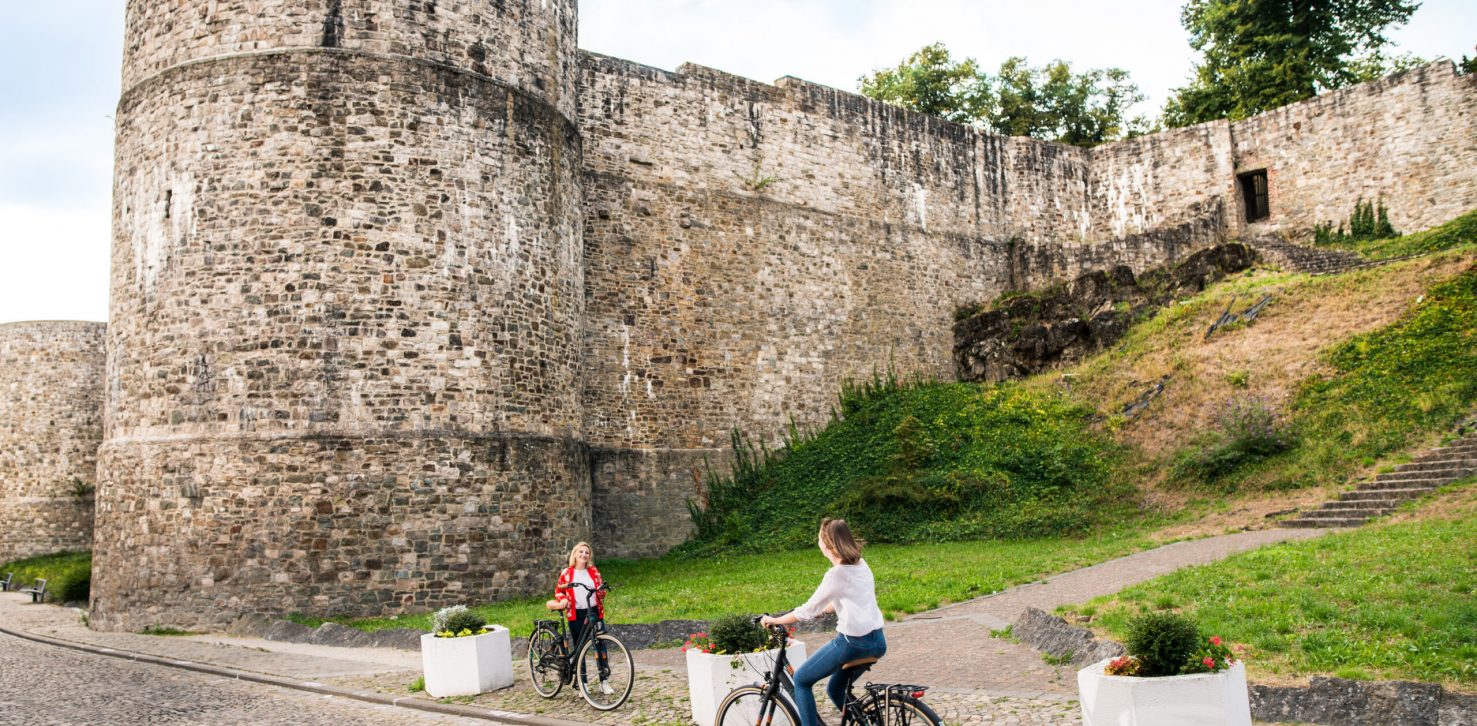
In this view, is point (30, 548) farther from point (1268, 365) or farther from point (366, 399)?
point (1268, 365)

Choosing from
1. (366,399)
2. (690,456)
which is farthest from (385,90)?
(690,456)

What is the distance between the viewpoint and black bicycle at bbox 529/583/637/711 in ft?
29.0

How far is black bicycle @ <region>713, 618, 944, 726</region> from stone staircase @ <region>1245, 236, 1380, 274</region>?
71.8ft

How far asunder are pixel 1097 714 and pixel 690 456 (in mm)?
15498

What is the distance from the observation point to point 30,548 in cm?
2738

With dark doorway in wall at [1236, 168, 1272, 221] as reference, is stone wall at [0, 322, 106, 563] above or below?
below

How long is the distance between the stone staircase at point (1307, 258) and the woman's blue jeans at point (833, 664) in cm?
2187

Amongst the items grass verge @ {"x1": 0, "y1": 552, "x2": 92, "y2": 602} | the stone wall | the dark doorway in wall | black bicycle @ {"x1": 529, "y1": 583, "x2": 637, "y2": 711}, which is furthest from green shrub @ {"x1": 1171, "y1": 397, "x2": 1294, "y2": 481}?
the stone wall

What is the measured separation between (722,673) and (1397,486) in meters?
11.8

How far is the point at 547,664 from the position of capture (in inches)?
370

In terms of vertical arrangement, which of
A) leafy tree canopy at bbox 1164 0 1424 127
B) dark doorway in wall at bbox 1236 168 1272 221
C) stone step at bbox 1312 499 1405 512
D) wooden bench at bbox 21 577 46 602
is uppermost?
leafy tree canopy at bbox 1164 0 1424 127

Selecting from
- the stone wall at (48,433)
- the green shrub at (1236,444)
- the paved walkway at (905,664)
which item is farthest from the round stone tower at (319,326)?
the stone wall at (48,433)

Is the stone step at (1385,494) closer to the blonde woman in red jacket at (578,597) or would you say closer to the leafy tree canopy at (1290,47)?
the blonde woman in red jacket at (578,597)

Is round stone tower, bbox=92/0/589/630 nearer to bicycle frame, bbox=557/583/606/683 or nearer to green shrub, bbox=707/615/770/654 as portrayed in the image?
bicycle frame, bbox=557/583/606/683
